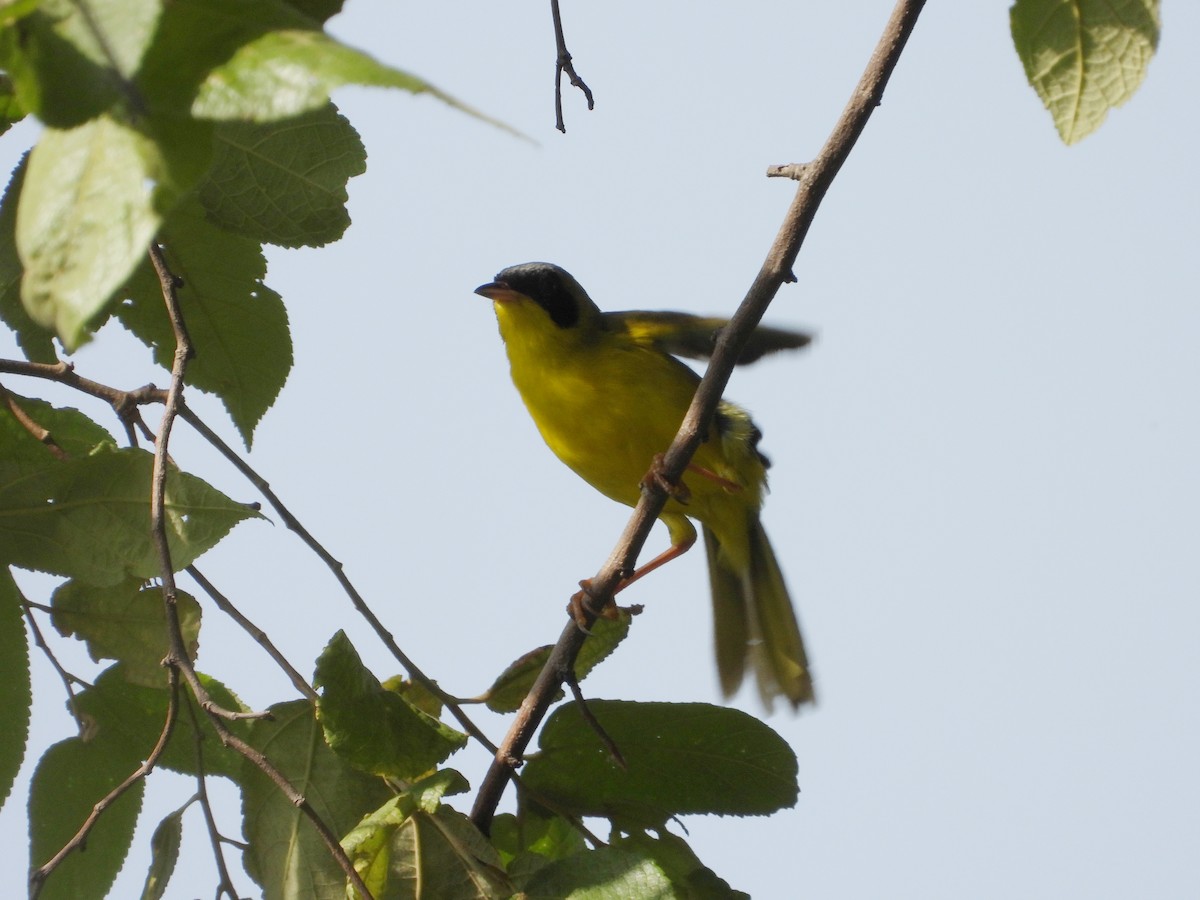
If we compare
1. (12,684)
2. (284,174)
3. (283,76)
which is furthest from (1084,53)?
(12,684)

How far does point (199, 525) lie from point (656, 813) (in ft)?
3.06

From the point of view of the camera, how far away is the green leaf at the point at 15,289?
6.82ft

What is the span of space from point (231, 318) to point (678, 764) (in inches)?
47.5

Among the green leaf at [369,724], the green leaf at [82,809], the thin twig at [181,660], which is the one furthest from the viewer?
the green leaf at [82,809]

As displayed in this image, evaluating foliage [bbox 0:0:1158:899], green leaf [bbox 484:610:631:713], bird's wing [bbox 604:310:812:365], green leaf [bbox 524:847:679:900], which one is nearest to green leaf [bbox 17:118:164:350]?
foliage [bbox 0:0:1158:899]

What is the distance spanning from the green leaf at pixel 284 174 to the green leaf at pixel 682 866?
3.84 feet

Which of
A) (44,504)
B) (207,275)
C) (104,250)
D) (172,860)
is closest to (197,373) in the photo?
(207,275)

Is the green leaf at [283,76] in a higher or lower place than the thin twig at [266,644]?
higher

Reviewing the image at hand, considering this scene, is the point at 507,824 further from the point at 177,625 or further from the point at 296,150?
the point at 296,150

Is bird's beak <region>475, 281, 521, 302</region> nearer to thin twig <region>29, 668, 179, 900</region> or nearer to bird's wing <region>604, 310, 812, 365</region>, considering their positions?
bird's wing <region>604, 310, 812, 365</region>

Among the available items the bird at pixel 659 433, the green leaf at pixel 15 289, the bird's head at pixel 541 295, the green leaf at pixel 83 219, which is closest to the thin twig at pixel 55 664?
the green leaf at pixel 15 289

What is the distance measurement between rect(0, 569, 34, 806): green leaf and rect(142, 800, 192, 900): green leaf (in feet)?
0.87

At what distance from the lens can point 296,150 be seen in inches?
82.6

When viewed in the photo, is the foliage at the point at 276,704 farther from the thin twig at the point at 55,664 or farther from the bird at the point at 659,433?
the bird at the point at 659,433
